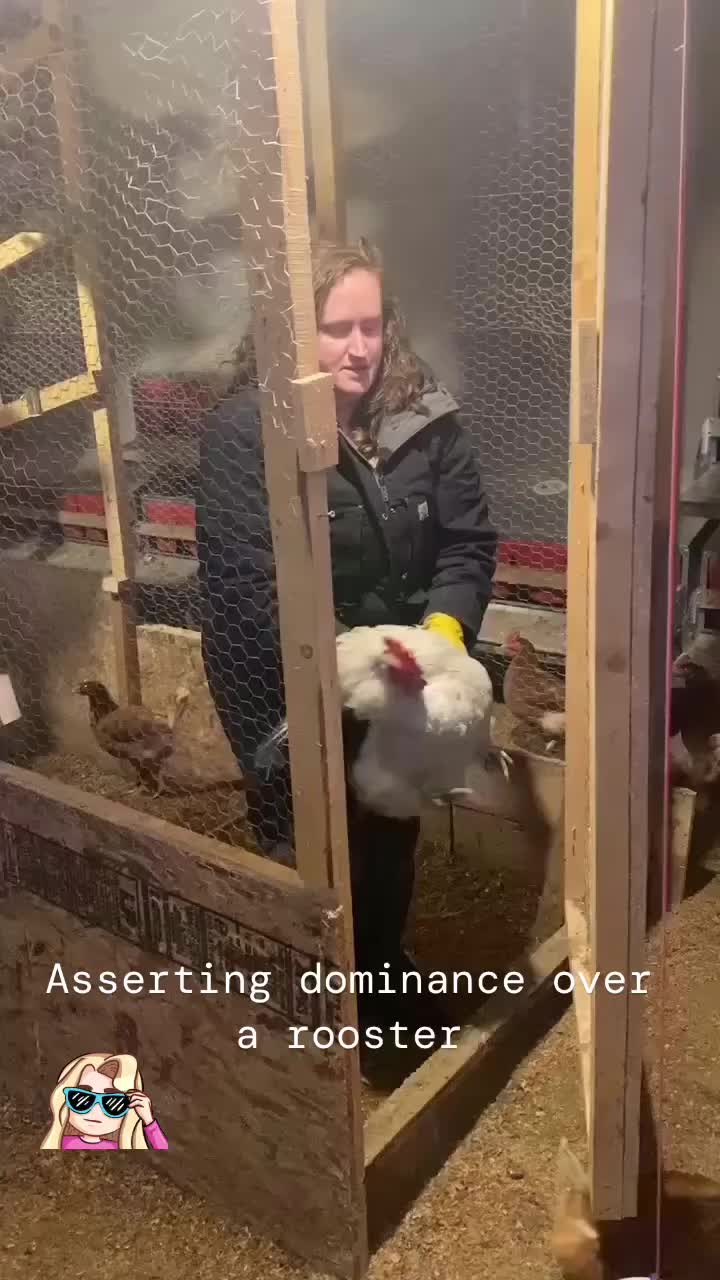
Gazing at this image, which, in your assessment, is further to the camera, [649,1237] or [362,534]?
[362,534]

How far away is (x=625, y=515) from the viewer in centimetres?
79

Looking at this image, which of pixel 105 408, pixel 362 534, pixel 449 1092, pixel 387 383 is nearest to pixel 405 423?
pixel 387 383

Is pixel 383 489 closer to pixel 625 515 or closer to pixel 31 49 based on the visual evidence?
pixel 625 515

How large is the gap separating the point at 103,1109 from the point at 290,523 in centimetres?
87

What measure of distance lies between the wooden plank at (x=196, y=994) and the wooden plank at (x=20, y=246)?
30.9 inches

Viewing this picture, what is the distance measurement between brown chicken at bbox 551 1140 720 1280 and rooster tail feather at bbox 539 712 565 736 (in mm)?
746

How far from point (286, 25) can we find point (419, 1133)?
1.21 m

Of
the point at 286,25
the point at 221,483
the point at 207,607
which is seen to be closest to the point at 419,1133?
the point at 207,607

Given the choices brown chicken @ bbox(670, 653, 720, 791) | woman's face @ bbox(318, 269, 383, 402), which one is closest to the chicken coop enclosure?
woman's face @ bbox(318, 269, 383, 402)

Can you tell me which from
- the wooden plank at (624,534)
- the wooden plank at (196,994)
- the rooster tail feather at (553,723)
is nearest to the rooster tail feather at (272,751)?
the wooden plank at (196,994)

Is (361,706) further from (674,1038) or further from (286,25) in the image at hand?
(674,1038)

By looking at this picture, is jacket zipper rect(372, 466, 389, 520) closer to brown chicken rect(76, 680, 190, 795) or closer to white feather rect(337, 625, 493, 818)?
white feather rect(337, 625, 493, 818)

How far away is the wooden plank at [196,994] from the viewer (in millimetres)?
1095

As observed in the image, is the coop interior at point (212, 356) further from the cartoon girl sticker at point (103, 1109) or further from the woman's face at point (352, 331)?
the cartoon girl sticker at point (103, 1109)
